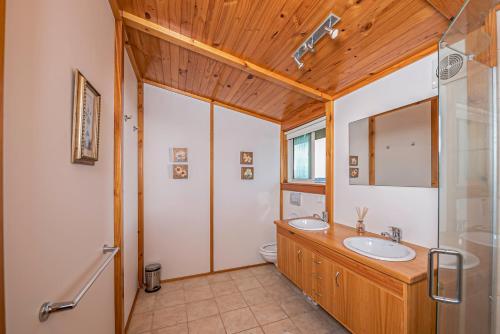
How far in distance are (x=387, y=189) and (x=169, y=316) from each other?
242 centimetres

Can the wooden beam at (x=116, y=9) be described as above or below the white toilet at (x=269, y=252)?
above

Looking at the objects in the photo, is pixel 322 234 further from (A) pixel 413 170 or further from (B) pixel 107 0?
(B) pixel 107 0

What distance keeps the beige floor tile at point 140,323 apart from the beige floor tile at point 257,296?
986 millimetres

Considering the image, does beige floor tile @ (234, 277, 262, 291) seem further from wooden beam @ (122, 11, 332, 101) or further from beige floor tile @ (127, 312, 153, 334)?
wooden beam @ (122, 11, 332, 101)

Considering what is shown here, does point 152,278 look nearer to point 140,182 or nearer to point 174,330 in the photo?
point 174,330

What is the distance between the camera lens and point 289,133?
11.0 feet

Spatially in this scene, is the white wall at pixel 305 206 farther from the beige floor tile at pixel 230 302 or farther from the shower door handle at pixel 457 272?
the shower door handle at pixel 457 272

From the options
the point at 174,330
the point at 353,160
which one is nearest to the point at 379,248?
the point at 353,160

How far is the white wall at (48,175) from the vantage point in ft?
1.86

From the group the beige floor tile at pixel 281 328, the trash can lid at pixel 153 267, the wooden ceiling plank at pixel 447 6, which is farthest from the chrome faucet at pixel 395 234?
the trash can lid at pixel 153 267

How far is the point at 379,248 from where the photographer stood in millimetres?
1760

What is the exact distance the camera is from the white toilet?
9.57ft

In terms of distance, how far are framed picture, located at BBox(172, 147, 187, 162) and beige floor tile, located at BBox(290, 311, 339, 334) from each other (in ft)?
7.25

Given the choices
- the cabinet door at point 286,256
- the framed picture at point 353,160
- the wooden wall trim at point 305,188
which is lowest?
the cabinet door at point 286,256
